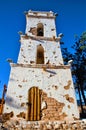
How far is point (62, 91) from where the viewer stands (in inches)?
454

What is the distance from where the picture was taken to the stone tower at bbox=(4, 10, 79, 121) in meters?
10.7

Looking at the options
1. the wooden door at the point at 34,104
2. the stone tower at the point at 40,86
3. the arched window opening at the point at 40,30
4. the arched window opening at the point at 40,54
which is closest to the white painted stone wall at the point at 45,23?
the arched window opening at the point at 40,30

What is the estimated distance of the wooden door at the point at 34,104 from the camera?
34.9ft

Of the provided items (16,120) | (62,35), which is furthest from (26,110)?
(62,35)

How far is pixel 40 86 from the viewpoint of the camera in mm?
11625

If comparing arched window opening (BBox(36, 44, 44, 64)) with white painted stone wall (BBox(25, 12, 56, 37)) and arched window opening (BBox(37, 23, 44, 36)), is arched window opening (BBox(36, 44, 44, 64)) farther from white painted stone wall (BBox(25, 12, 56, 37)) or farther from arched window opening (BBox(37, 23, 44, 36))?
arched window opening (BBox(37, 23, 44, 36))

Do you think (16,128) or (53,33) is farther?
(53,33)

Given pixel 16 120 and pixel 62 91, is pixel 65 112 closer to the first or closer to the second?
pixel 62 91

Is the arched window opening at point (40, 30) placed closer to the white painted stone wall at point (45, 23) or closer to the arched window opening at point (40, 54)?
the white painted stone wall at point (45, 23)

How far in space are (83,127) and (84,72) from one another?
37.8 feet

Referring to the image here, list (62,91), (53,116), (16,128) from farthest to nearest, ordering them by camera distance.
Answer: (62,91)
(53,116)
(16,128)

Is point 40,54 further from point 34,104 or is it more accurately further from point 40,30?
point 34,104

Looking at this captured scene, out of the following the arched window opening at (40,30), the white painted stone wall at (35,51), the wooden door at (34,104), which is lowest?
the wooden door at (34,104)

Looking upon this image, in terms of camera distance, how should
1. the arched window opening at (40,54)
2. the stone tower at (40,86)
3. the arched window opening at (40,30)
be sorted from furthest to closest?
the arched window opening at (40,30), the arched window opening at (40,54), the stone tower at (40,86)
